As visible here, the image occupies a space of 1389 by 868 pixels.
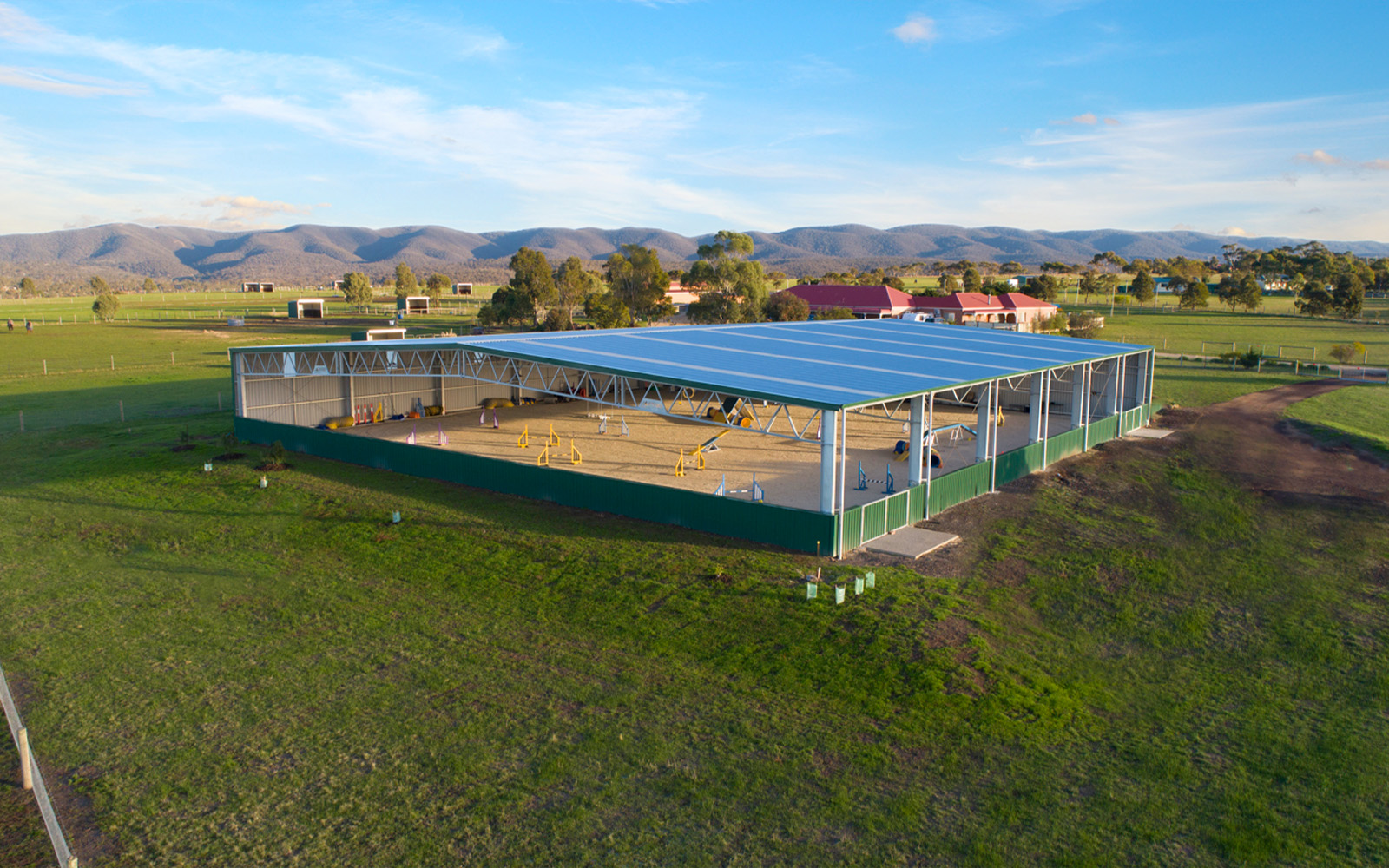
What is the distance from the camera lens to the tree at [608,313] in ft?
280

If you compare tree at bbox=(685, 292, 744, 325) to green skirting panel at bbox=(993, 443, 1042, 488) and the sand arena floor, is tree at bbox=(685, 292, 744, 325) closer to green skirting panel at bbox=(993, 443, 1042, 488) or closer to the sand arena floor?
the sand arena floor

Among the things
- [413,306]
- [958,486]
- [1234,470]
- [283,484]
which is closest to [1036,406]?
[1234,470]

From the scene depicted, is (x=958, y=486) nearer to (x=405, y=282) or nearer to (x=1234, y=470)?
(x=1234, y=470)

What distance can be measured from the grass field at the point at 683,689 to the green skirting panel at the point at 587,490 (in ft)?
2.35

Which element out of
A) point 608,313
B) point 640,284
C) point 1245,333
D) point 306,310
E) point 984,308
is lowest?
point 1245,333

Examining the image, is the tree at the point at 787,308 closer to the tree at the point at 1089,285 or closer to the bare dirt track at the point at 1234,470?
the bare dirt track at the point at 1234,470

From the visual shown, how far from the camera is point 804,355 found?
31.3 m

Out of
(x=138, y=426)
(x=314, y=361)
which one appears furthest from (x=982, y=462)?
(x=138, y=426)

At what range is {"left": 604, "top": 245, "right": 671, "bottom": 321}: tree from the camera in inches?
3986

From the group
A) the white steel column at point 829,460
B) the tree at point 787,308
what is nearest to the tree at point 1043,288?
the tree at point 787,308

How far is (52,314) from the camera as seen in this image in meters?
114

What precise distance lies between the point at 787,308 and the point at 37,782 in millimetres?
88248

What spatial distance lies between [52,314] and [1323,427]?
141 metres

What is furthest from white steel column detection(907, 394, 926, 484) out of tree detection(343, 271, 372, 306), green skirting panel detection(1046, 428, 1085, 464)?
tree detection(343, 271, 372, 306)
